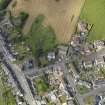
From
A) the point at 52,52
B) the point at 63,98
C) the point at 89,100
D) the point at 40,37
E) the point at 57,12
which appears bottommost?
the point at 89,100

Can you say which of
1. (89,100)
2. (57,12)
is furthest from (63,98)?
(57,12)

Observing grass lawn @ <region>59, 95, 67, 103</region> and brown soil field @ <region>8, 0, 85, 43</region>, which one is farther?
brown soil field @ <region>8, 0, 85, 43</region>

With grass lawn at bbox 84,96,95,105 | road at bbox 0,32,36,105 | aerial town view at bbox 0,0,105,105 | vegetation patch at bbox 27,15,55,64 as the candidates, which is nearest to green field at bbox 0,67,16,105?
aerial town view at bbox 0,0,105,105

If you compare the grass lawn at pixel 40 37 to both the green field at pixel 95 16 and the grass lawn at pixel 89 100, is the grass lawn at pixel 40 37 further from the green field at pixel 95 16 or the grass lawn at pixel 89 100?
the grass lawn at pixel 89 100

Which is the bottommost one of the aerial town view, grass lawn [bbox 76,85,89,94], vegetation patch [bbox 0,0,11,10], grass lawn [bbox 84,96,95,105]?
grass lawn [bbox 84,96,95,105]

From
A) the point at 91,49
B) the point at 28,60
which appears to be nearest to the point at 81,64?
the point at 91,49

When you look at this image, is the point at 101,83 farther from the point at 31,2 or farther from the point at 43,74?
the point at 31,2

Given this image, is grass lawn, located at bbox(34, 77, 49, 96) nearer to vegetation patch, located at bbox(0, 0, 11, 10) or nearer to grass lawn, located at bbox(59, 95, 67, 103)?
grass lawn, located at bbox(59, 95, 67, 103)

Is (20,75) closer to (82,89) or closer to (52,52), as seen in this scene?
(52,52)
